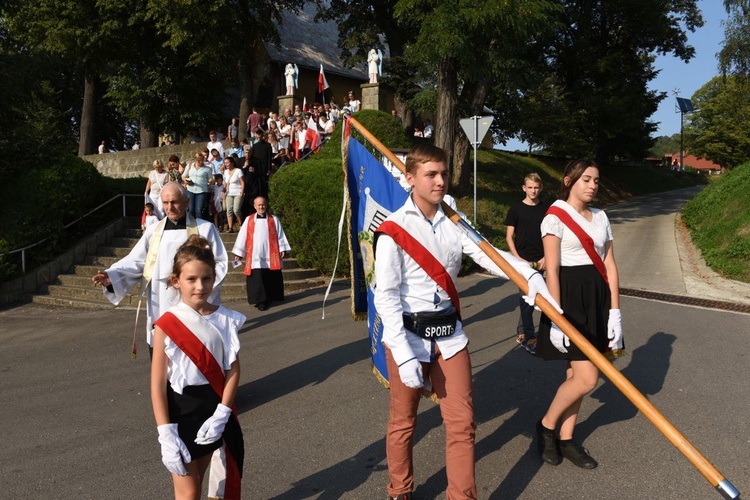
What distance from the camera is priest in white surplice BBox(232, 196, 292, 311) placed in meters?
10.2

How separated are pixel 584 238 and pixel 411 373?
1.70 metres

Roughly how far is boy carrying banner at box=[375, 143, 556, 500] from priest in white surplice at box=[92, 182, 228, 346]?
6.18ft

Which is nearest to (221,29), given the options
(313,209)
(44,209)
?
(44,209)

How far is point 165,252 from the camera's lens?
4.87 m

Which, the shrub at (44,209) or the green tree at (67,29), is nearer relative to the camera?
the shrub at (44,209)

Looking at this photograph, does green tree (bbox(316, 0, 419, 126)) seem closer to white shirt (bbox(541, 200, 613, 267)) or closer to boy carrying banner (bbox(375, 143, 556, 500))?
white shirt (bbox(541, 200, 613, 267))

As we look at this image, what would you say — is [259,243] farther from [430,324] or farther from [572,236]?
[430,324]

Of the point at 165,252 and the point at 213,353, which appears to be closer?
the point at 213,353

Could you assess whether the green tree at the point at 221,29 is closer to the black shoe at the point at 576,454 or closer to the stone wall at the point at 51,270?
the stone wall at the point at 51,270

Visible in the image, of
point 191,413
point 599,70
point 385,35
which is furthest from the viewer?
point 599,70

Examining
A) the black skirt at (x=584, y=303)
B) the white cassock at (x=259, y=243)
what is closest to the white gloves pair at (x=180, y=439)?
the black skirt at (x=584, y=303)

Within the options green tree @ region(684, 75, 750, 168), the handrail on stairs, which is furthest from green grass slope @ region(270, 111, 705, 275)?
green tree @ region(684, 75, 750, 168)

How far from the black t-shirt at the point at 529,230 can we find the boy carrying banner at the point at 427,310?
393 centimetres

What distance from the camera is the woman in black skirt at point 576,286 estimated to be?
4.08 meters
